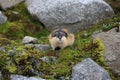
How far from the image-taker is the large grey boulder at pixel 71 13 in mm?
17984

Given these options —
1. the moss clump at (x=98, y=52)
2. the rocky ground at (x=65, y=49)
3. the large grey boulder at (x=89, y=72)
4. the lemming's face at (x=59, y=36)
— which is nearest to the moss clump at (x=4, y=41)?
the rocky ground at (x=65, y=49)

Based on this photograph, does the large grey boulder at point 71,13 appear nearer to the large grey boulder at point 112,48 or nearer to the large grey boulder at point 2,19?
the large grey boulder at point 2,19

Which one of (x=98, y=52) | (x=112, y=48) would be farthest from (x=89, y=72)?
(x=112, y=48)

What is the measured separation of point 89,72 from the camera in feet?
41.7

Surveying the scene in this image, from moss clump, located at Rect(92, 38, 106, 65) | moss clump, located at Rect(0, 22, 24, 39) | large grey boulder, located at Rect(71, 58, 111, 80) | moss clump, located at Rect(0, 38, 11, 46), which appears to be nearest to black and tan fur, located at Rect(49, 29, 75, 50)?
moss clump, located at Rect(92, 38, 106, 65)

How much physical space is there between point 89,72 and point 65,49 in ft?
7.21

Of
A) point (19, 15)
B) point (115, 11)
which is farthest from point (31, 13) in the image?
point (115, 11)

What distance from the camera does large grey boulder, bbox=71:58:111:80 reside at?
1262 cm

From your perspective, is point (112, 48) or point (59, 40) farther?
point (59, 40)

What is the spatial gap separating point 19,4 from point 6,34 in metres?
2.43

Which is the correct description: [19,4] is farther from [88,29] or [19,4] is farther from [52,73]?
[52,73]

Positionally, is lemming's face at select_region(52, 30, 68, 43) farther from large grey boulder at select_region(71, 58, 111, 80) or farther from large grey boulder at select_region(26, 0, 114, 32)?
large grey boulder at select_region(26, 0, 114, 32)

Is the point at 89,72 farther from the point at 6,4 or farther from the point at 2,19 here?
the point at 6,4

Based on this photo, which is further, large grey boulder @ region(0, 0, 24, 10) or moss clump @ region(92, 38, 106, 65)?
large grey boulder @ region(0, 0, 24, 10)
